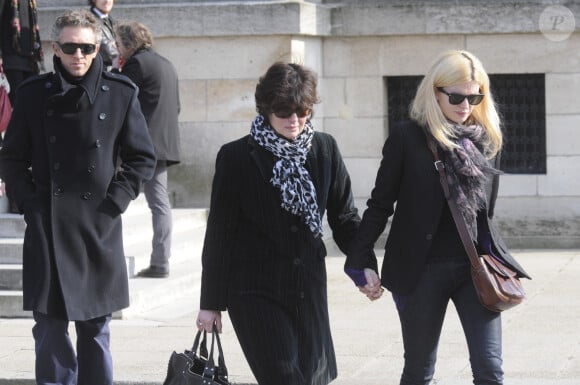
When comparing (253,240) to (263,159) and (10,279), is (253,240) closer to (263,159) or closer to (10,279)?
(263,159)

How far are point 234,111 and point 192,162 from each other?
620mm

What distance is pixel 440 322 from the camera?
515cm

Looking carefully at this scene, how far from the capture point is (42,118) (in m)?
5.79

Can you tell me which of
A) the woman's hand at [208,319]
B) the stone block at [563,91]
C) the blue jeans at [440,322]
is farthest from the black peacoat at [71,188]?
the stone block at [563,91]

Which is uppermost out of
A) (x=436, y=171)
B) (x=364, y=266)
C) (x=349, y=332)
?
(x=436, y=171)

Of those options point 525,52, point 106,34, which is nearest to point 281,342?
point 106,34

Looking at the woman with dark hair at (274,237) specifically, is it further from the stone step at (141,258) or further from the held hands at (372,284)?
the stone step at (141,258)

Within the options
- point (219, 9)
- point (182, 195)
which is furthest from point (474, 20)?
point (182, 195)

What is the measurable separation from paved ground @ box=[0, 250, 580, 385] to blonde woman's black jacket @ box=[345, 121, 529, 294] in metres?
1.65

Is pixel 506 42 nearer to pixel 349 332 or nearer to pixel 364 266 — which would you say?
pixel 349 332

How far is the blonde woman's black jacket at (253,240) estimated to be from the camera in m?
4.79

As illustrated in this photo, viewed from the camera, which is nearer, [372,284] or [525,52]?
[372,284]

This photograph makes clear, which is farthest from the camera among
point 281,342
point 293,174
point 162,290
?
point 162,290

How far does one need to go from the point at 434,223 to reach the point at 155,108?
15.5 feet
